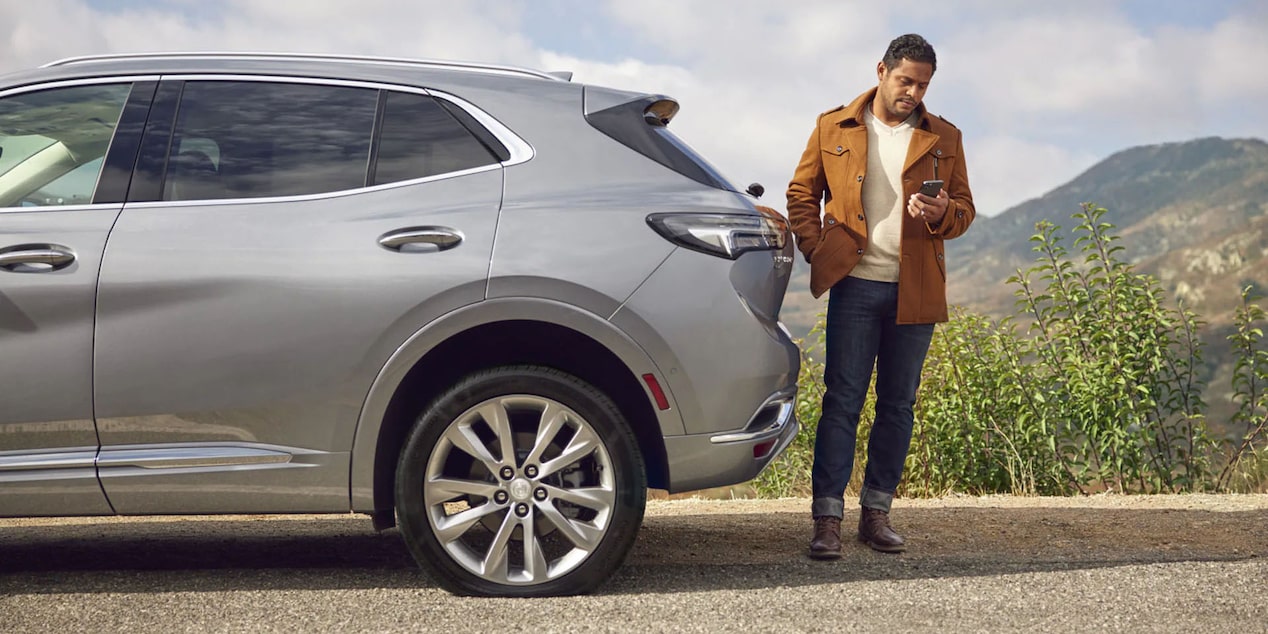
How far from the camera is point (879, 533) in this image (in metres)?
5.16

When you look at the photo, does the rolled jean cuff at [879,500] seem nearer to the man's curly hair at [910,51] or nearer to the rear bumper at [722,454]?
the rear bumper at [722,454]

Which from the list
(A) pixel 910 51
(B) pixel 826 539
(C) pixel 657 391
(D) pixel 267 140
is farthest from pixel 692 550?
(D) pixel 267 140

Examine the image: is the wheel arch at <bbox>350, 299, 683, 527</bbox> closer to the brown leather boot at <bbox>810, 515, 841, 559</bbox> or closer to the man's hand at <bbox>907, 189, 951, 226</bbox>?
the brown leather boot at <bbox>810, 515, 841, 559</bbox>

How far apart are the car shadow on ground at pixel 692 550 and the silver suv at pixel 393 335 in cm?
55

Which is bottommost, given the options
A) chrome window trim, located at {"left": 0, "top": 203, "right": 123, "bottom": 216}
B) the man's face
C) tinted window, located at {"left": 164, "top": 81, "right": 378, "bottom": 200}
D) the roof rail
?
chrome window trim, located at {"left": 0, "top": 203, "right": 123, "bottom": 216}

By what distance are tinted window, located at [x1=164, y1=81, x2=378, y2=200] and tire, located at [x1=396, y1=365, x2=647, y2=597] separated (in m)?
0.92

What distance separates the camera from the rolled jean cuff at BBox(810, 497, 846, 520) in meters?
5.05

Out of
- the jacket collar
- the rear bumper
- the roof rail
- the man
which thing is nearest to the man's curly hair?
the man

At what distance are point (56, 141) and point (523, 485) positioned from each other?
7.00 feet

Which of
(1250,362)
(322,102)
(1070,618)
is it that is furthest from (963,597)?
(1250,362)

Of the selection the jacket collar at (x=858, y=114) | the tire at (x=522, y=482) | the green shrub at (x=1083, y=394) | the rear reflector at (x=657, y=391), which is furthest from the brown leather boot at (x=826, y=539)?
the green shrub at (x=1083, y=394)

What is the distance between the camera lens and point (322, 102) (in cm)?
438

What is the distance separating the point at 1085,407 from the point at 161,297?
5420mm

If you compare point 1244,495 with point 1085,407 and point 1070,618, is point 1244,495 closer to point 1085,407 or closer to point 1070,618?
point 1085,407
